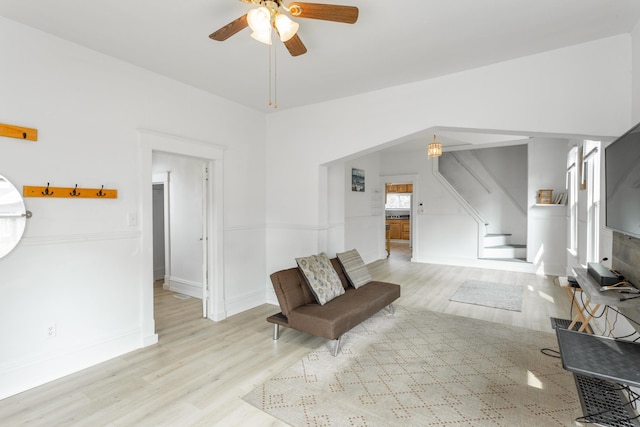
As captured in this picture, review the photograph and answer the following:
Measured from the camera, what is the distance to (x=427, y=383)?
2.47 metres

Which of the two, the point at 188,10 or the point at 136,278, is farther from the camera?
the point at 136,278

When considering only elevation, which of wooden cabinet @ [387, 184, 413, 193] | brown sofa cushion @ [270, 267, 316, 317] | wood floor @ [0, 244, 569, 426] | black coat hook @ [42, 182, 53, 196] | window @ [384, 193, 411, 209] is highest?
wooden cabinet @ [387, 184, 413, 193]

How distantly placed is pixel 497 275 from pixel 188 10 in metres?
6.53

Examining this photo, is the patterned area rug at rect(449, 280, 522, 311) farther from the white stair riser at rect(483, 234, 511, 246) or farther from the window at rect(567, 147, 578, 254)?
the white stair riser at rect(483, 234, 511, 246)

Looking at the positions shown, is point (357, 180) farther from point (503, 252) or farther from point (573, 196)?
point (573, 196)

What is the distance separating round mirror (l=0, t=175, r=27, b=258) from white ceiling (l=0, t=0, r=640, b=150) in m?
1.29

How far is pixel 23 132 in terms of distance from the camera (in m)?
2.37

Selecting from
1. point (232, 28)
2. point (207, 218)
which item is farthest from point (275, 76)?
point (207, 218)

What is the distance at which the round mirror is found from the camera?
2.27m

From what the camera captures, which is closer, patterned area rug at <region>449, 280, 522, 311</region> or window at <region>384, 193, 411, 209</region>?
patterned area rug at <region>449, 280, 522, 311</region>

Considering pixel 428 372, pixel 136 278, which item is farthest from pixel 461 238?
pixel 136 278

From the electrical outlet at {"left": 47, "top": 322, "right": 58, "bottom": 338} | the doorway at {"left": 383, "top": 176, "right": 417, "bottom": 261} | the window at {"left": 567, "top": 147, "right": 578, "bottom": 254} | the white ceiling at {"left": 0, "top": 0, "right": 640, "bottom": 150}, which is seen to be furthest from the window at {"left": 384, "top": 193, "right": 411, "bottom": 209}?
the electrical outlet at {"left": 47, "top": 322, "right": 58, "bottom": 338}

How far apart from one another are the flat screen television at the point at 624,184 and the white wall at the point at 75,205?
153 inches

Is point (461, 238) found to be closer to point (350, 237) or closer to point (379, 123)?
point (350, 237)
